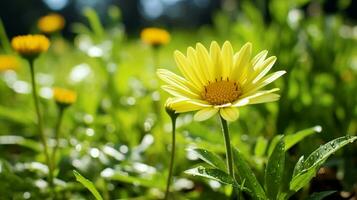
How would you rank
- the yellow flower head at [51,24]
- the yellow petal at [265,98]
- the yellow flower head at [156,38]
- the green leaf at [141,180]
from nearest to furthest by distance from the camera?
the yellow petal at [265,98] → the green leaf at [141,180] → the yellow flower head at [156,38] → the yellow flower head at [51,24]

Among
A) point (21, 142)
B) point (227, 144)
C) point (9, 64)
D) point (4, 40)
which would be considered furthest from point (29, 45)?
point (9, 64)

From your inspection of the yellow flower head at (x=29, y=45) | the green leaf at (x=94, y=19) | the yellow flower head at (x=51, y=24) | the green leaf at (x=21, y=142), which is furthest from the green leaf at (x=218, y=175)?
the yellow flower head at (x=51, y=24)

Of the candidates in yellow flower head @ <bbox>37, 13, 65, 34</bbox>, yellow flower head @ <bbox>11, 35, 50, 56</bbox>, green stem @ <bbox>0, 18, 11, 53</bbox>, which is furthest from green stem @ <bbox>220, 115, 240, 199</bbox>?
yellow flower head @ <bbox>37, 13, 65, 34</bbox>

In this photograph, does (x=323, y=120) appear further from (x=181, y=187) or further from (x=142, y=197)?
(x=142, y=197)

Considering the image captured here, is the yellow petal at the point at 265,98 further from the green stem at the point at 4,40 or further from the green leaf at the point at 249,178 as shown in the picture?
the green stem at the point at 4,40

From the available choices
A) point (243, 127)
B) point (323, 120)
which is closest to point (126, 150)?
point (243, 127)

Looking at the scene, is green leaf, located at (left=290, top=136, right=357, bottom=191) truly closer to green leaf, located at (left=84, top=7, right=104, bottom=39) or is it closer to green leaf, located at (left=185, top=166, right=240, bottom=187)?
green leaf, located at (left=185, top=166, right=240, bottom=187)
